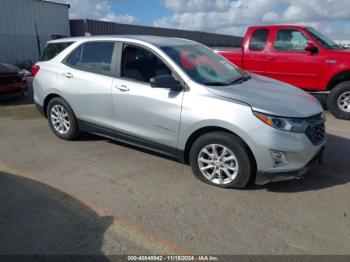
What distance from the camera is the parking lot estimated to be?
9.48 feet

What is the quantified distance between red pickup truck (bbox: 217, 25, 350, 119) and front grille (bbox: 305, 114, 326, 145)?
379 centimetres

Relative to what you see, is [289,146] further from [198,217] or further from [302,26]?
[302,26]

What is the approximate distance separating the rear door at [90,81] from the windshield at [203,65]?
3.21 feet

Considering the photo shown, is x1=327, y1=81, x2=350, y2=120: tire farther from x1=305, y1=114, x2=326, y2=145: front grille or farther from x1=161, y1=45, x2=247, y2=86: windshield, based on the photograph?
x1=305, y1=114, x2=326, y2=145: front grille

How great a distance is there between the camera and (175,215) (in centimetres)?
335

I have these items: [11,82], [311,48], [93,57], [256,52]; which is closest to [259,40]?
[256,52]

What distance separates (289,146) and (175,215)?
1399 mm

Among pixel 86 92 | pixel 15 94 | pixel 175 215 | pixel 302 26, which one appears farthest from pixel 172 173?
pixel 15 94

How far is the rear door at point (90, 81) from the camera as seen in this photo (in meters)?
4.73

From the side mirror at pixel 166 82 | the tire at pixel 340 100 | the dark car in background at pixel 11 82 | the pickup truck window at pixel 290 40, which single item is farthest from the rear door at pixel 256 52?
the dark car in background at pixel 11 82

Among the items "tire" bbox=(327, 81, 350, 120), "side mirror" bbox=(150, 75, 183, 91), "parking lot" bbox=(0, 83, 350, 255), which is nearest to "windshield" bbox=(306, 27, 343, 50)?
"tire" bbox=(327, 81, 350, 120)

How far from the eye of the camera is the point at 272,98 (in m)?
3.87

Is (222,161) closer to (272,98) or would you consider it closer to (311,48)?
(272,98)

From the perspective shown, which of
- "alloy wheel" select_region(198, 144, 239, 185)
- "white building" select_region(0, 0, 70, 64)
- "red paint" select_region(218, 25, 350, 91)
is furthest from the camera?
"white building" select_region(0, 0, 70, 64)
